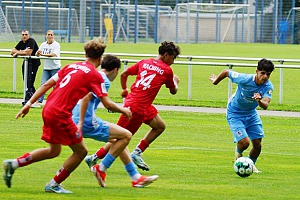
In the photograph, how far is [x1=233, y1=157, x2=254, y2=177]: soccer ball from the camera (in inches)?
444

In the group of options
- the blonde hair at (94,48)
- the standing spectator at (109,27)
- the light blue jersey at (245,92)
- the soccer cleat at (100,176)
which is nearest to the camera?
the blonde hair at (94,48)

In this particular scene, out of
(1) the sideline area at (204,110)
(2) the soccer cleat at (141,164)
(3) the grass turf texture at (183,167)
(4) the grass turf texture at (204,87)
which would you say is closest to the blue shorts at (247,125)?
(3) the grass turf texture at (183,167)

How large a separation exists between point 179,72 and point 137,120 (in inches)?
923

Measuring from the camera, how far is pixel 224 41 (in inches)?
2292

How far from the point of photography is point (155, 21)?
55.8 m

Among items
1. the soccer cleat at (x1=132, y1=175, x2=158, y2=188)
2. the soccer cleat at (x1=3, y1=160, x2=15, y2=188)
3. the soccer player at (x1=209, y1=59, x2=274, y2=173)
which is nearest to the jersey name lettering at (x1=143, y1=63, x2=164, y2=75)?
the soccer player at (x1=209, y1=59, x2=274, y2=173)

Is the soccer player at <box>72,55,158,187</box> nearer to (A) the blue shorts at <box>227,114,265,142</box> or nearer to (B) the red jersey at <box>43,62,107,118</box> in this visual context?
(B) the red jersey at <box>43,62,107,118</box>

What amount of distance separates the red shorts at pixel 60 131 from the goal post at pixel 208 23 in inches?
1824

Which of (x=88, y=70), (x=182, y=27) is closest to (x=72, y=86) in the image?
(x=88, y=70)

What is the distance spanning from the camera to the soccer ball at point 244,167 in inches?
444

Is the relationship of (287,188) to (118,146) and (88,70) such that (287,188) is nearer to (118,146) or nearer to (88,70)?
(118,146)

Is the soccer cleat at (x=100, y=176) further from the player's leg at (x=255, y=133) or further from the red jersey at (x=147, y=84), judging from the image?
the player's leg at (x=255, y=133)

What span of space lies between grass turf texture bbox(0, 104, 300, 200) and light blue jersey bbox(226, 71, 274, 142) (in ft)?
1.85

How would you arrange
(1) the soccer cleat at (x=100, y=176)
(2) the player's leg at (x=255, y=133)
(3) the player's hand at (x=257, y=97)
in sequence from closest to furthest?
(1) the soccer cleat at (x=100, y=176) < (3) the player's hand at (x=257, y=97) < (2) the player's leg at (x=255, y=133)
